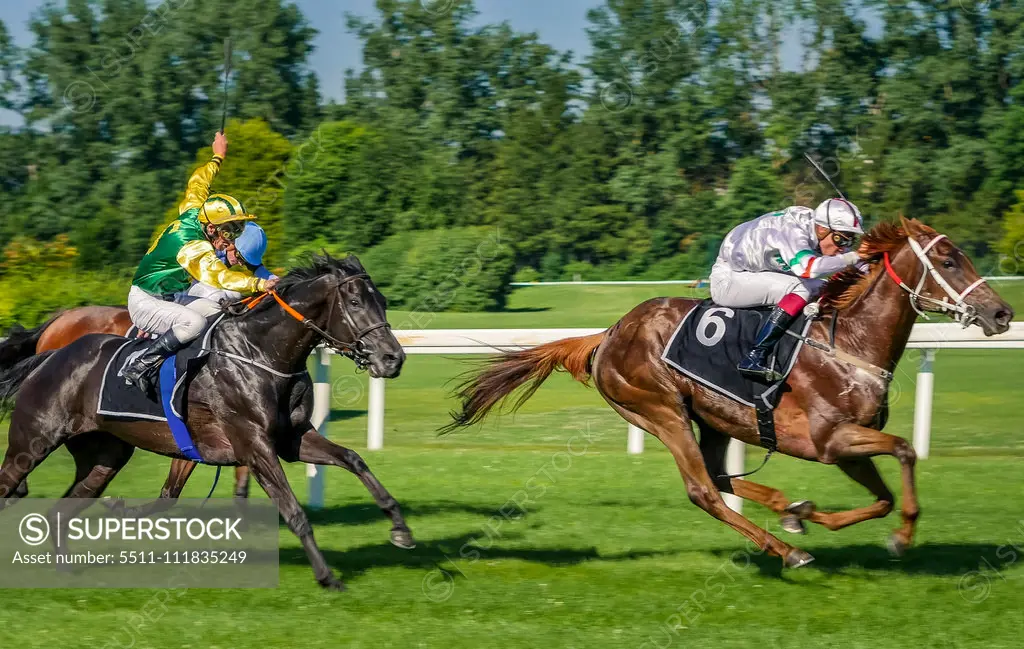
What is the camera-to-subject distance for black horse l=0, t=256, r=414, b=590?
575 cm

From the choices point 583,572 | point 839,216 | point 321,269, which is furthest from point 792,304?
point 321,269

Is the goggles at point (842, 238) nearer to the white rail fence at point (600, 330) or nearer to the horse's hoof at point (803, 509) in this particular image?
the horse's hoof at point (803, 509)

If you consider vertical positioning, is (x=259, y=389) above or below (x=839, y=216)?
below

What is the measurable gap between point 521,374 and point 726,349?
1.33m

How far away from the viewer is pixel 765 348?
6051 mm

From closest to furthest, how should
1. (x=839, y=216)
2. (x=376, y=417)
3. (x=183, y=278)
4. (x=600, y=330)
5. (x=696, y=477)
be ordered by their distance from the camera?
(x=839, y=216)
(x=696, y=477)
(x=183, y=278)
(x=600, y=330)
(x=376, y=417)

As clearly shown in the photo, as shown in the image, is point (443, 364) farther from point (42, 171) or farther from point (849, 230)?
point (42, 171)

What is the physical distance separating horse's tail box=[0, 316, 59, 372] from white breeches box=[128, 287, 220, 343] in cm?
164

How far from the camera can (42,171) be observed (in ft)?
112

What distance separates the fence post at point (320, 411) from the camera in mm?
7770

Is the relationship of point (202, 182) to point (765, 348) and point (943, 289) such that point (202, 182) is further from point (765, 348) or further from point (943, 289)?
point (943, 289)

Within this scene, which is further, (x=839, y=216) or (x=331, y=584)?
(x=839, y=216)

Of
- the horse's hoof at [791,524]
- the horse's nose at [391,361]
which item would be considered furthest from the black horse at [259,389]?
the horse's hoof at [791,524]

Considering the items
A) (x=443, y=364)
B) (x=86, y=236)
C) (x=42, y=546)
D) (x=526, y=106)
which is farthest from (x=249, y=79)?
(x=42, y=546)
